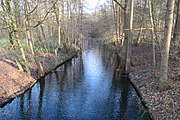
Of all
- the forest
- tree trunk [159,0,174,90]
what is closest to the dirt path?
the forest

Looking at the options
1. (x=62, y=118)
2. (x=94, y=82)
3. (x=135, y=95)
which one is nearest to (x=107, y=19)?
(x=94, y=82)

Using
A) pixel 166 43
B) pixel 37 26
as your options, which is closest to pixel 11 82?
pixel 37 26

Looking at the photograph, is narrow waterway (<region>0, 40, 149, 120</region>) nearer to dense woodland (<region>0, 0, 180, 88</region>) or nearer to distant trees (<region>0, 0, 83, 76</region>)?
dense woodland (<region>0, 0, 180, 88</region>)

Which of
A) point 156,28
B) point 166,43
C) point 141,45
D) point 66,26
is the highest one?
point 66,26

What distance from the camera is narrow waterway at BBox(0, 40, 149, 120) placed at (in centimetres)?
1148

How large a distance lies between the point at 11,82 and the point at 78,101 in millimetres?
5327

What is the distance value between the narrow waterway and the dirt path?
473 mm

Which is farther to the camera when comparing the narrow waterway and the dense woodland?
the dense woodland

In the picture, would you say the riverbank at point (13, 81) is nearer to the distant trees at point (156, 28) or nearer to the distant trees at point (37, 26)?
the distant trees at point (37, 26)

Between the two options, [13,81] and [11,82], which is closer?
[11,82]

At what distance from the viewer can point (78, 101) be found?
13656 millimetres

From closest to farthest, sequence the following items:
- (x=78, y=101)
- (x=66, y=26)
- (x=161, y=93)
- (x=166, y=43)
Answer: (x=166, y=43) → (x=161, y=93) → (x=78, y=101) → (x=66, y=26)

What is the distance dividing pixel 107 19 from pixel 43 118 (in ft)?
136

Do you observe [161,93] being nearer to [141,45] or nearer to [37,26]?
[37,26]
